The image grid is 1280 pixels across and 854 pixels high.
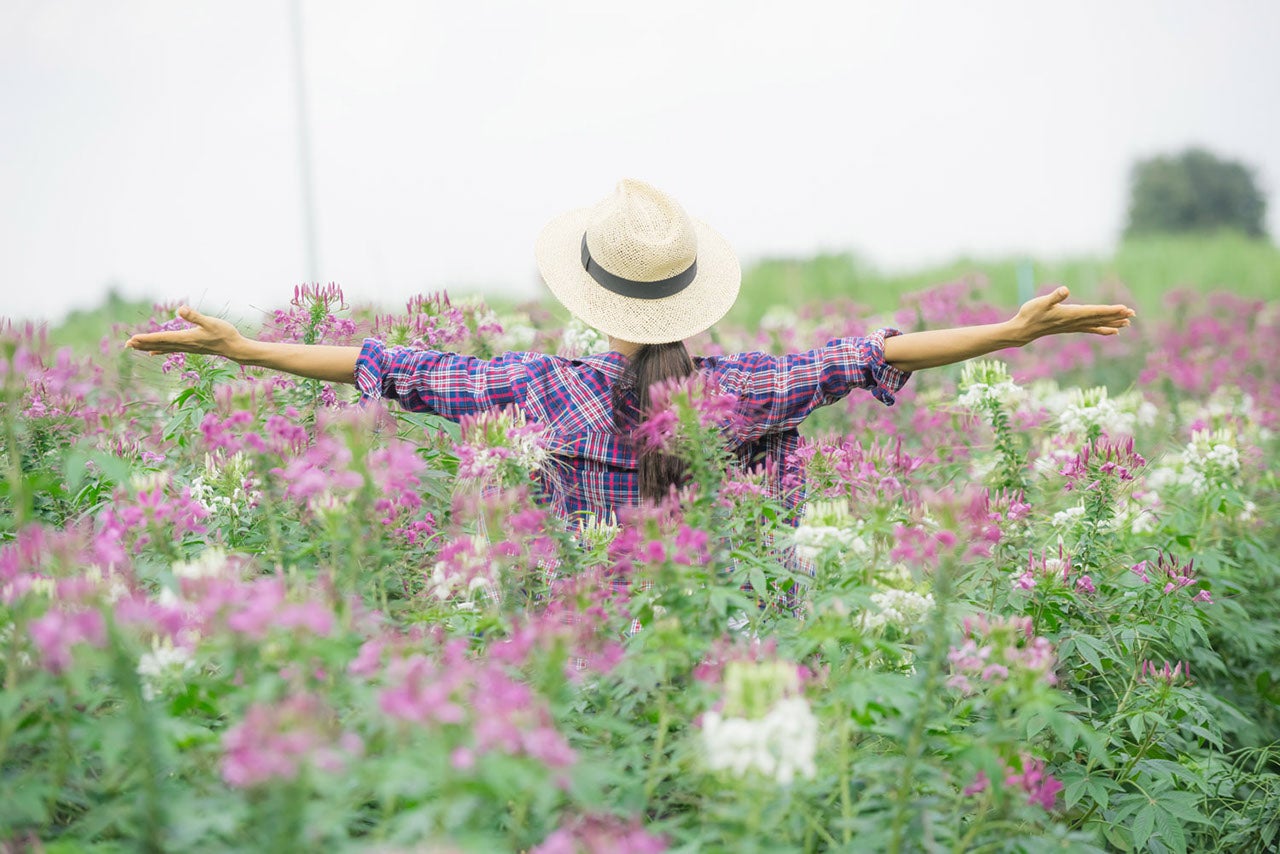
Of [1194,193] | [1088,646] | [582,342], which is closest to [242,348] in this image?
[582,342]

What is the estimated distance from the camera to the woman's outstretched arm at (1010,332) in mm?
2625

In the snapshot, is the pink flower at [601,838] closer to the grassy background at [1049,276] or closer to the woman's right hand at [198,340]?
the woman's right hand at [198,340]

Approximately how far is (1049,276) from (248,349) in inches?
422

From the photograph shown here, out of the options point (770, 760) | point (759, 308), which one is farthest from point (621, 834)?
point (759, 308)

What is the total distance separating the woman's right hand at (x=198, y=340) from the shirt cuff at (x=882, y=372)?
61.4 inches

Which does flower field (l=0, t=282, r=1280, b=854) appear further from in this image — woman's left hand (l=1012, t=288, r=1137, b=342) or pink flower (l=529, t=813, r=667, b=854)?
woman's left hand (l=1012, t=288, r=1137, b=342)

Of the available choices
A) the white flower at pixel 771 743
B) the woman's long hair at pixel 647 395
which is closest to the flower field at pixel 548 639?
the white flower at pixel 771 743

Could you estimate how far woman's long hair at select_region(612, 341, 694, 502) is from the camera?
2.79m

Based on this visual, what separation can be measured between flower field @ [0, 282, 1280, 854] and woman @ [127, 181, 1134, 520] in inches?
6.9

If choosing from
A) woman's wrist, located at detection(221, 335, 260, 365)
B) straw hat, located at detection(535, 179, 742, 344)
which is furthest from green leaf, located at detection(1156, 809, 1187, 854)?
woman's wrist, located at detection(221, 335, 260, 365)

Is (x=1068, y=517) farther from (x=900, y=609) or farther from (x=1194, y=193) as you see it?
(x=1194, y=193)

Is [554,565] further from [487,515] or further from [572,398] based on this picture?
[572,398]

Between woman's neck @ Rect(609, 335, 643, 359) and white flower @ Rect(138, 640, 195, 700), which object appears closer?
white flower @ Rect(138, 640, 195, 700)

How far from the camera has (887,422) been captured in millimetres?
4125
